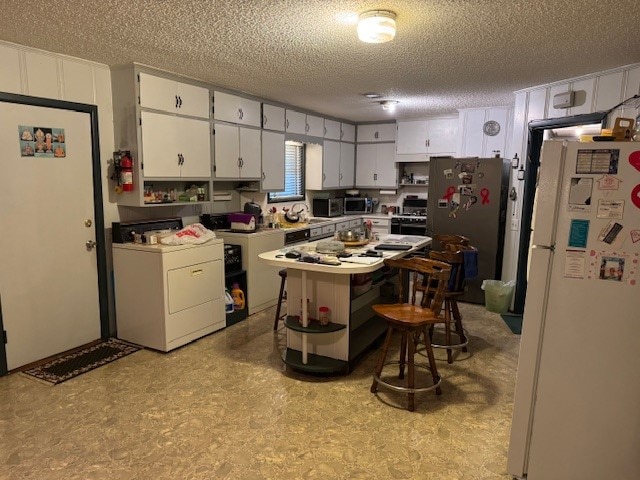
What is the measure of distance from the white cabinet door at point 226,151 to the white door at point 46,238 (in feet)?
4.01

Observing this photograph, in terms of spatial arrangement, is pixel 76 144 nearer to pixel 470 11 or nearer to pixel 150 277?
pixel 150 277

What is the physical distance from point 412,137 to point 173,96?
3946 millimetres

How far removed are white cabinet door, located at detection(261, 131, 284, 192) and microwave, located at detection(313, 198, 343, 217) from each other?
1.12m

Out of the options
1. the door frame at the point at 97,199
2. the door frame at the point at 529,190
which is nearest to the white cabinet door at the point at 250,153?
the door frame at the point at 97,199

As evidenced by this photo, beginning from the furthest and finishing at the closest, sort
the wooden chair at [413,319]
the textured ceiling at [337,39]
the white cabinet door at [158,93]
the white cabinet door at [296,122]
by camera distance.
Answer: the white cabinet door at [296,122]
the white cabinet door at [158,93]
the wooden chair at [413,319]
the textured ceiling at [337,39]

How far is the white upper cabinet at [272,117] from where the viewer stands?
5168mm

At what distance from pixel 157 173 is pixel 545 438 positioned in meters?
3.49

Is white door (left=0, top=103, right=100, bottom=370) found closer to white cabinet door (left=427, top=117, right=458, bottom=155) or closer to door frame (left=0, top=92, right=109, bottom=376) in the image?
door frame (left=0, top=92, right=109, bottom=376)

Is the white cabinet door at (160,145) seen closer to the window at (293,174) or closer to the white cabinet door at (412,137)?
the window at (293,174)

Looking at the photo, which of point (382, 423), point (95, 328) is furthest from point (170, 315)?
point (382, 423)

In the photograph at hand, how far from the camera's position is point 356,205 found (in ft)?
23.1

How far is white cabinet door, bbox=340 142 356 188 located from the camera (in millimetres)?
6957

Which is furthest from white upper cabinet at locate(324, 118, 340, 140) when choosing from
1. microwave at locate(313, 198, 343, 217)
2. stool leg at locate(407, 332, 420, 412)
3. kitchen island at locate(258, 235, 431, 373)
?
stool leg at locate(407, 332, 420, 412)

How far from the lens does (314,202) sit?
21.9 ft
